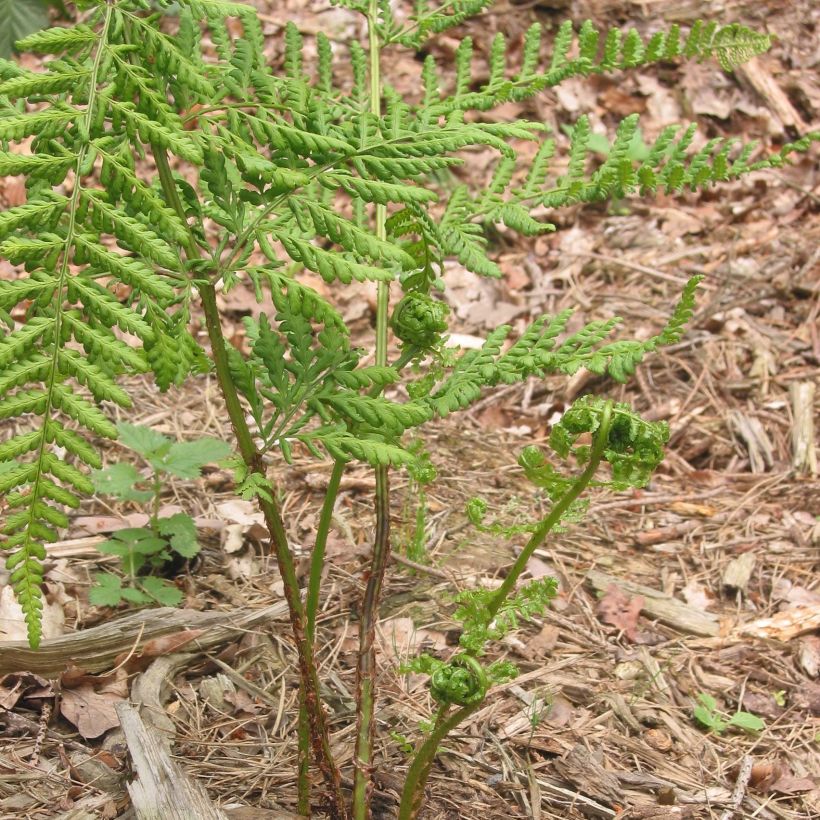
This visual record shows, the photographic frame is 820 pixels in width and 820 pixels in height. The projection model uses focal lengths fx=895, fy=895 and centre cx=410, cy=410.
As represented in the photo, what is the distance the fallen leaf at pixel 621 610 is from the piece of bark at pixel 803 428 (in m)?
1.03

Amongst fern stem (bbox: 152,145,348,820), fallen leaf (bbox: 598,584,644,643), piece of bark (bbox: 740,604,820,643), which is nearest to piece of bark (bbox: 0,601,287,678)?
fern stem (bbox: 152,145,348,820)

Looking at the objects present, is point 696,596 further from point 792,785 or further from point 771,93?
point 771,93

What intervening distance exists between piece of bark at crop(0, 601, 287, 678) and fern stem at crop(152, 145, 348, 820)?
0.70 metres

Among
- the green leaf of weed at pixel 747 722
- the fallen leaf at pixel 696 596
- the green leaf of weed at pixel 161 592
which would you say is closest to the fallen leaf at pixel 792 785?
the green leaf of weed at pixel 747 722

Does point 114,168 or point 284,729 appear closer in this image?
point 114,168

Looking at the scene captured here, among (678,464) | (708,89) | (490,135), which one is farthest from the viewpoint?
(708,89)

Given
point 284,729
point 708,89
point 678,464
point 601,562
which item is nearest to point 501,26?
point 708,89

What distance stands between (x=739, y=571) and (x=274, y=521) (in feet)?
6.36

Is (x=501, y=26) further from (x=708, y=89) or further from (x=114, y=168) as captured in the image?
(x=114, y=168)

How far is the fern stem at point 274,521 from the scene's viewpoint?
136 cm

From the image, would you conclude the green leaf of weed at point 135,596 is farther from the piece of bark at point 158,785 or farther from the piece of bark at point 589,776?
the piece of bark at point 589,776

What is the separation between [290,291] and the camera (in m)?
1.35

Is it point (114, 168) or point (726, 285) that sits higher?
point (114, 168)

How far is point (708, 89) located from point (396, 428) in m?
4.67
